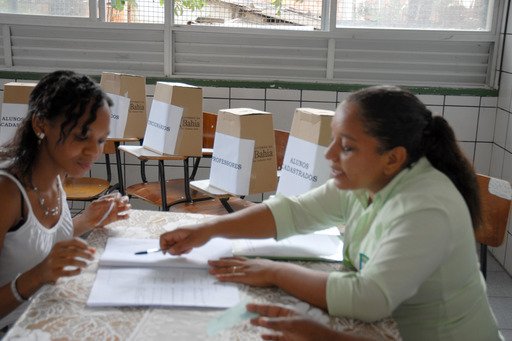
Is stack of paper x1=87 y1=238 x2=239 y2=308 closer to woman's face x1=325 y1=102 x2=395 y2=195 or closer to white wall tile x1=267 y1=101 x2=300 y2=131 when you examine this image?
woman's face x1=325 y1=102 x2=395 y2=195

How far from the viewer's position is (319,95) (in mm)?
3535

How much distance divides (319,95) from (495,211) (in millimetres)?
1855

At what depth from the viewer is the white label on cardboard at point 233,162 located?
2.38m

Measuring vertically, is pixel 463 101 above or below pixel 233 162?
above

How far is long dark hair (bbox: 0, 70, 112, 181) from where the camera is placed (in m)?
1.39

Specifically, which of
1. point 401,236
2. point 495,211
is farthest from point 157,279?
point 495,211

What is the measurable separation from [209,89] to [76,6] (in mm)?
999

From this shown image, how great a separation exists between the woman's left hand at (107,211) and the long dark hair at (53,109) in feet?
0.79

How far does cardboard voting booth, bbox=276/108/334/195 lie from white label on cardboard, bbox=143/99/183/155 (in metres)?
0.82

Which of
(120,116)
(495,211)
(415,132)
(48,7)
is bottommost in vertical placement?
(495,211)

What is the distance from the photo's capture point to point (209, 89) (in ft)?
11.6

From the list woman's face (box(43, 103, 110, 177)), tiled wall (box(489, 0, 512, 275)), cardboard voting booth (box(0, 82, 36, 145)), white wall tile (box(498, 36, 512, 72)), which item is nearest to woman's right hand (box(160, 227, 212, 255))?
woman's face (box(43, 103, 110, 177))

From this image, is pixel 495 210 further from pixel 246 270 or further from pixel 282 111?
pixel 282 111

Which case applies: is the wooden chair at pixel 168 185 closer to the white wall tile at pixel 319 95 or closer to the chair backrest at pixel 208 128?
the chair backrest at pixel 208 128
